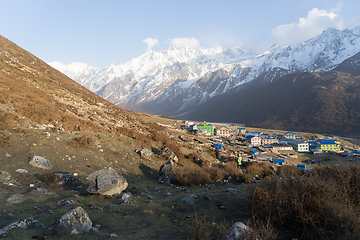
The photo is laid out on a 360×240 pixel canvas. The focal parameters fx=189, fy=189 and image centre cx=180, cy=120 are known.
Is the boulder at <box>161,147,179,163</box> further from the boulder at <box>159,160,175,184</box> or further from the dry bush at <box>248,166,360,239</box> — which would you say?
the dry bush at <box>248,166,360,239</box>

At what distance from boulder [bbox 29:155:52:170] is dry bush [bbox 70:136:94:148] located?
3345 mm

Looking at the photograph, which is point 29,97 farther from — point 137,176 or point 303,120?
point 303,120

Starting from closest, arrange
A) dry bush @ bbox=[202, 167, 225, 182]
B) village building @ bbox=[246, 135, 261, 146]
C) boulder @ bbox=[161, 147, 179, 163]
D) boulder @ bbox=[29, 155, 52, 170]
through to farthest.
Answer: boulder @ bbox=[29, 155, 52, 170], dry bush @ bbox=[202, 167, 225, 182], boulder @ bbox=[161, 147, 179, 163], village building @ bbox=[246, 135, 261, 146]

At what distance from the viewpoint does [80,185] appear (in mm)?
11125

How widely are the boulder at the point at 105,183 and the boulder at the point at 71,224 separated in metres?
3.35

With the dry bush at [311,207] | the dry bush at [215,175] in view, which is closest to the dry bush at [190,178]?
the dry bush at [215,175]

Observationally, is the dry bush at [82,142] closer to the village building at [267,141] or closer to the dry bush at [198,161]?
the dry bush at [198,161]

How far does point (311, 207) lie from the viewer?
20.0ft

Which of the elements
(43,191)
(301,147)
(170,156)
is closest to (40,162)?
(43,191)

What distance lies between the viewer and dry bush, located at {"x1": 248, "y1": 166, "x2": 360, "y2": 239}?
543 centimetres

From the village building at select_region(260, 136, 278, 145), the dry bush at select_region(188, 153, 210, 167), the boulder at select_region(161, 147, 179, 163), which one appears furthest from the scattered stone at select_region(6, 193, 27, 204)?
the village building at select_region(260, 136, 278, 145)

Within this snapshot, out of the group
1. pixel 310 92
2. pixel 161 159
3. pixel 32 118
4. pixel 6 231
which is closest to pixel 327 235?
pixel 6 231

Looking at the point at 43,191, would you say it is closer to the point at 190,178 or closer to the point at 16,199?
the point at 16,199

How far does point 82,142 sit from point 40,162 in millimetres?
4244
